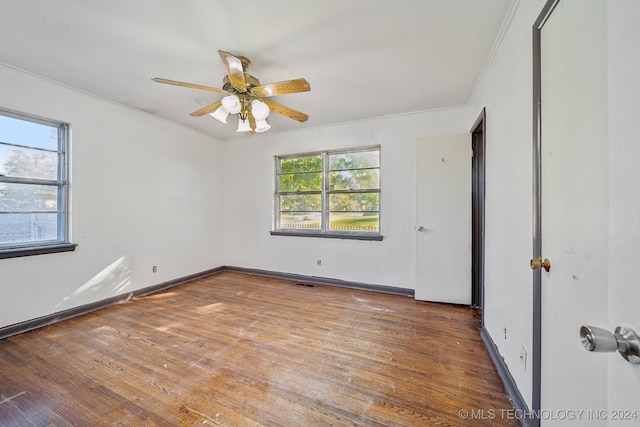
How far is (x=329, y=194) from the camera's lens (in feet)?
13.2

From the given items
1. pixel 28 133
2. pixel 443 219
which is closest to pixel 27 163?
pixel 28 133

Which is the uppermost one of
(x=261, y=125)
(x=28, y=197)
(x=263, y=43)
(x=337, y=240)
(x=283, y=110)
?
(x=263, y=43)

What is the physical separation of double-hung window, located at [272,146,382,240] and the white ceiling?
118 centimetres

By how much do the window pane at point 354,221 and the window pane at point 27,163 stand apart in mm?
3413

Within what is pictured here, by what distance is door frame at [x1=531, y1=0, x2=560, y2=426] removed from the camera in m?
1.21

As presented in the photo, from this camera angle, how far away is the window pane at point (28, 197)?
2.37 meters

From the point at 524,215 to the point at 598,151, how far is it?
2.36 feet

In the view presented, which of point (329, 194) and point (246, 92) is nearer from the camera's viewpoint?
point (246, 92)

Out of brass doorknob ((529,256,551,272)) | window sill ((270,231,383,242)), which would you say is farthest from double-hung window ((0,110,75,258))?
brass doorknob ((529,256,551,272))

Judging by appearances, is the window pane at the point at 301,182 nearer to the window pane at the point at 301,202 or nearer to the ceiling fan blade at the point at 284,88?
the window pane at the point at 301,202

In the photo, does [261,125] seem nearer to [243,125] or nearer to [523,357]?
[243,125]

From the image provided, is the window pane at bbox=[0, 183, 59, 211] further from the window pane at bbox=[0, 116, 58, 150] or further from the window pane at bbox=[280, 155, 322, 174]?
the window pane at bbox=[280, 155, 322, 174]

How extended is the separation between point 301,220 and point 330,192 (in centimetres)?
73

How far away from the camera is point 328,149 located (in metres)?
3.93
